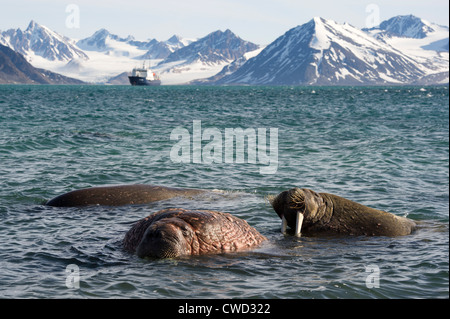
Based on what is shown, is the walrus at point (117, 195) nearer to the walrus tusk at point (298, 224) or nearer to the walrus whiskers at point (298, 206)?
the walrus whiskers at point (298, 206)

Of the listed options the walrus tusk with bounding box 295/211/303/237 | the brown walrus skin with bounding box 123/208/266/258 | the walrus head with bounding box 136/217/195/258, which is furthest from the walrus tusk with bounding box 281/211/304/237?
the walrus head with bounding box 136/217/195/258

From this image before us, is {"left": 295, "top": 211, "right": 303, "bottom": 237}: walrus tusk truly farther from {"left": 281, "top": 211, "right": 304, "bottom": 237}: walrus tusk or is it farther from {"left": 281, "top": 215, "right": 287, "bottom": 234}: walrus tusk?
{"left": 281, "top": 215, "right": 287, "bottom": 234}: walrus tusk

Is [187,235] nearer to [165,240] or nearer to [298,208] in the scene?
[165,240]

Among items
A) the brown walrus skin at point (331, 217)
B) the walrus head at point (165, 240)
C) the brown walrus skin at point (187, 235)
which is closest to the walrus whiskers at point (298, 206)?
the brown walrus skin at point (331, 217)

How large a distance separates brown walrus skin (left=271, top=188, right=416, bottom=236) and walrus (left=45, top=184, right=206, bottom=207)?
4.25 metres

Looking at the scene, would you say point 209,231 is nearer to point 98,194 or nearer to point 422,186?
point 98,194

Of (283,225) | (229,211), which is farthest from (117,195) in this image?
(283,225)

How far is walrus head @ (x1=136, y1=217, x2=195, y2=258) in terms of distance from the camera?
9.16 metres

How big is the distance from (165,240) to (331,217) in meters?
4.01

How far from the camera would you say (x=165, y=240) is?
30.0 ft

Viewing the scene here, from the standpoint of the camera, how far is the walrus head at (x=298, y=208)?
37.8ft

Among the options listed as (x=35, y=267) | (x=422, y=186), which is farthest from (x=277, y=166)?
(x=35, y=267)

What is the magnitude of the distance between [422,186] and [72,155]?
Answer: 13.6 meters
